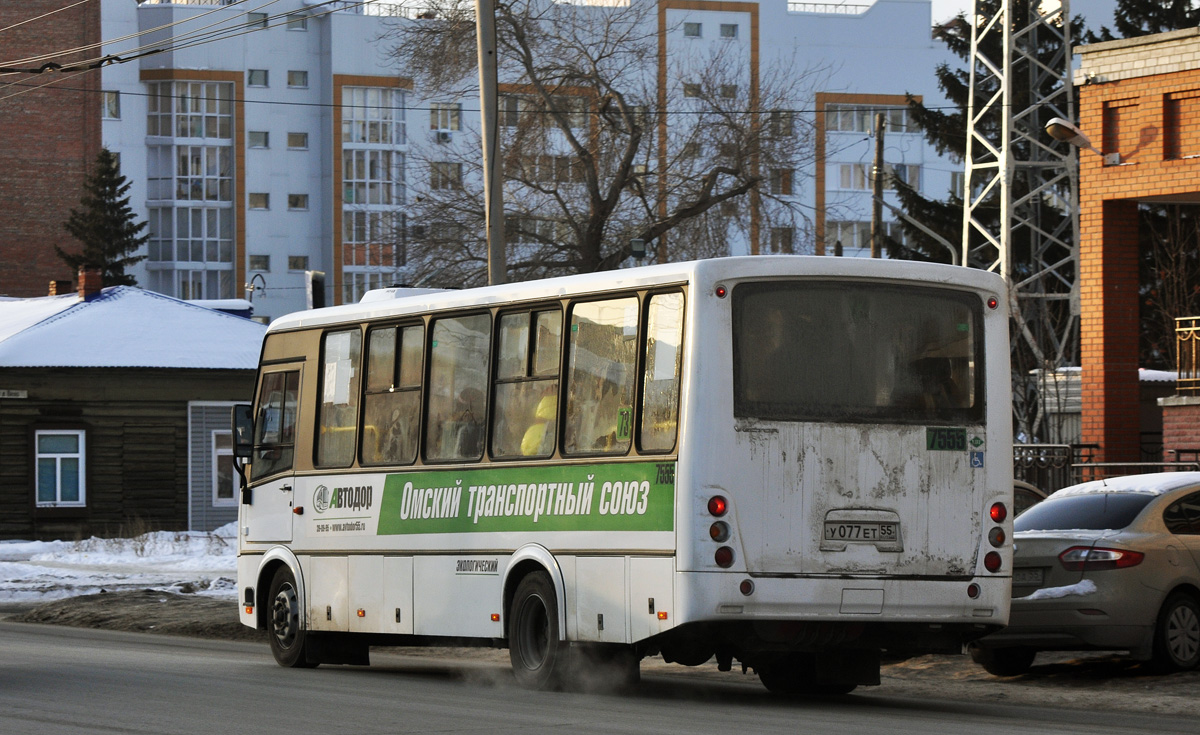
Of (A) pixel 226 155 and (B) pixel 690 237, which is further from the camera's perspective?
(A) pixel 226 155

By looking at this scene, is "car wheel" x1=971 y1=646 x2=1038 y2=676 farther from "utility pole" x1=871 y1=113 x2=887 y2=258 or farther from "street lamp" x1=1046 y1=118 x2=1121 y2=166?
"utility pole" x1=871 y1=113 x2=887 y2=258

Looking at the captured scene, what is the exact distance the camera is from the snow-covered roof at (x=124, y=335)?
3975cm

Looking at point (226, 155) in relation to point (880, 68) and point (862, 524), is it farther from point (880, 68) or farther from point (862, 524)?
point (862, 524)

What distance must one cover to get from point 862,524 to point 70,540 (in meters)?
32.1

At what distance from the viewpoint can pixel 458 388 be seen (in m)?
13.1

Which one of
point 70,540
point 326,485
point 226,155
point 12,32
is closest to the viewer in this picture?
point 326,485

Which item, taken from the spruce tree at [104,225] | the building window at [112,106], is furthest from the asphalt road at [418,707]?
the building window at [112,106]

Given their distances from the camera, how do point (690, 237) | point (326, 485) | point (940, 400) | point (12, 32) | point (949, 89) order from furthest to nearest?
point (12, 32) < point (949, 89) < point (690, 237) < point (326, 485) < point (940, 400)

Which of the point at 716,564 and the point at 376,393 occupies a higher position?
the point at 376,393

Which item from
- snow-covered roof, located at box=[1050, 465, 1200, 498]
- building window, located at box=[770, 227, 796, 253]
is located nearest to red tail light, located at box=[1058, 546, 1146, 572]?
snow-covered roof, located at box=[1050, 465, 1200, 498]

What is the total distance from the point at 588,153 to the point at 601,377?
23276 millimetres

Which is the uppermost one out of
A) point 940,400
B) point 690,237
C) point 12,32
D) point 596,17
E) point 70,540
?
point 12,32

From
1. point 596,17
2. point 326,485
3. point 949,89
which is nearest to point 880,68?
point 949,89

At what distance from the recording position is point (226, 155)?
283 ft
